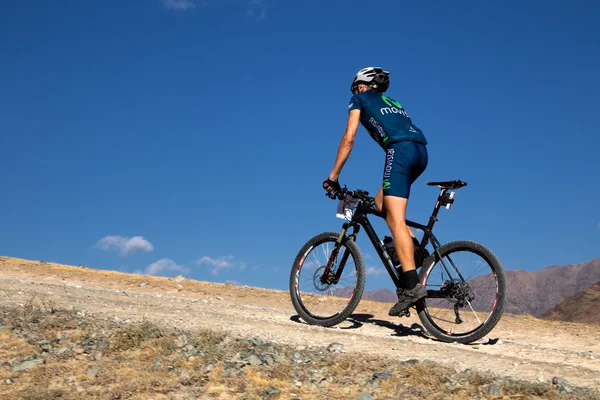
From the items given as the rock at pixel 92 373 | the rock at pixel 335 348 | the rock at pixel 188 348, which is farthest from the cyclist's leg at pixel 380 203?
the rock at pixel 92 373

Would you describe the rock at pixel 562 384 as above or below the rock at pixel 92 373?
above

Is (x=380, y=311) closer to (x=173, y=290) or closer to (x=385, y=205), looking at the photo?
(x=385, y=205)

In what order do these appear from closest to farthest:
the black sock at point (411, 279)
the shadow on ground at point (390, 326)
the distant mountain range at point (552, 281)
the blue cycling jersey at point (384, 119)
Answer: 1. the black sock at point (411, 279)
2. the blue cycling jersey at point (384, 119)
3. the shadow on ground at point (390, 326)
4. the distant mountain range at point (552, 281)

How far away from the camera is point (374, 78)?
8781 mm

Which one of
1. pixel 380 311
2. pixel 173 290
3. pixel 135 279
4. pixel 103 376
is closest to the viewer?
pixel 103 376

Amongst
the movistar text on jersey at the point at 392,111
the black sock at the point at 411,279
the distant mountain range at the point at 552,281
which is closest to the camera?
the black sock at the point at 411,279

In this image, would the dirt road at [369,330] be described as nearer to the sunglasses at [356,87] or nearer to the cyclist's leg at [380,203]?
the cyclist's leg at [380,203]

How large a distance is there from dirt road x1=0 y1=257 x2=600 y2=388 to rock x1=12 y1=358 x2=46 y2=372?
1.76 m

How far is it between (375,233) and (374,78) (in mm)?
2463

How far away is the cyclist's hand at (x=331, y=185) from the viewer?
902cm

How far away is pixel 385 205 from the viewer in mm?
8297

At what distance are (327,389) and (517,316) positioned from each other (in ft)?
26.4

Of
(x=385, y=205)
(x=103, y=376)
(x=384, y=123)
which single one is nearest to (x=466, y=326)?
(x=385, y=205)

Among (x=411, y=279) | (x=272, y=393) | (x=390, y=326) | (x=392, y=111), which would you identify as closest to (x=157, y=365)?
(x=272, y=393)
